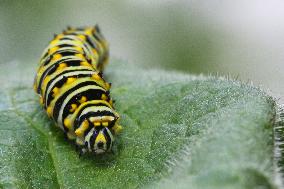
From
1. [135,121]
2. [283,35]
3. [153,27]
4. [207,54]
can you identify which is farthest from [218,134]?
[153,27]

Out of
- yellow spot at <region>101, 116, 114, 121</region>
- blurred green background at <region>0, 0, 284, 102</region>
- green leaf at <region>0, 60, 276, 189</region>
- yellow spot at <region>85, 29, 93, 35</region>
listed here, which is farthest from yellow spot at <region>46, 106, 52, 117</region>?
blurred green background at <region>0, 0, 284, 102</region>

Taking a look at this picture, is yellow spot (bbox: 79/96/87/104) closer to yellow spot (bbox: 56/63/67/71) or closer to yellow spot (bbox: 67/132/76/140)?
yellow spot (bbox: 67/132/76/140)

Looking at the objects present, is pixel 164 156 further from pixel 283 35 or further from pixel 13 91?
pixel 283 35

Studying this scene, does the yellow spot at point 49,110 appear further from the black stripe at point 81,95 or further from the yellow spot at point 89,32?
the yellow spot at point 89,32

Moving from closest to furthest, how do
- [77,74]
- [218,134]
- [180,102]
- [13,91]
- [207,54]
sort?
[218,134], [180,102], [77,74], [13,91], [207,54]

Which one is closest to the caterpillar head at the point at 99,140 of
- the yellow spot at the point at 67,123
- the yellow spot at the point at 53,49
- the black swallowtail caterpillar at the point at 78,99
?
the black swallowtail caterpillar at the point at 78,99
